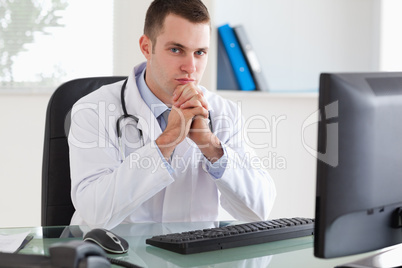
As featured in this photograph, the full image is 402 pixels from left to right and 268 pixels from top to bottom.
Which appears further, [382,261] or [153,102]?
[153,102]

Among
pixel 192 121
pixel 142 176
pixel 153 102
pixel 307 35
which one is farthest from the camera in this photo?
pixel 307 35

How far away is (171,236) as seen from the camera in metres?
1.38

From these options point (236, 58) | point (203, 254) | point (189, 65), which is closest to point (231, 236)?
point (203, 254)

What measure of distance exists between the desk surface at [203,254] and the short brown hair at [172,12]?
69 centimetres

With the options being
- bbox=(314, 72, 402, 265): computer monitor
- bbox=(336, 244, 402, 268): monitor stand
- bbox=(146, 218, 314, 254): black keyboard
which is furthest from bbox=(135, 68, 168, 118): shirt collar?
bbox=(314, 72, 402, 265): computer monitor

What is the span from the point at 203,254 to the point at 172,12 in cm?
89

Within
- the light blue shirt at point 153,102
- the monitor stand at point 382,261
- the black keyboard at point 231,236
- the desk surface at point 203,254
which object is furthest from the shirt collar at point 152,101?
the monitor stand at point 382,261

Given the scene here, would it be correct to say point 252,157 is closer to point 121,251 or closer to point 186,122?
point 186,122

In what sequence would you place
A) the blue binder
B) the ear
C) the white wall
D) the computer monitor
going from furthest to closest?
the white wall
the blue binder
the ear
the computer monitor

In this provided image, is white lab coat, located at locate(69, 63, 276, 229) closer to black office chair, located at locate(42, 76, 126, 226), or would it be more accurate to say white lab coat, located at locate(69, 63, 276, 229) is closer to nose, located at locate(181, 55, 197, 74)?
black office chair, located at locate(42, 76, 126, 226)

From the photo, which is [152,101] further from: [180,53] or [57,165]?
[57,165]

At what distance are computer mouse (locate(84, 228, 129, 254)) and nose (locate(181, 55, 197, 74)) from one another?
2.25 feet

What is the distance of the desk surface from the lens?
127 cm

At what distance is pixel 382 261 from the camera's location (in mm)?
1209
